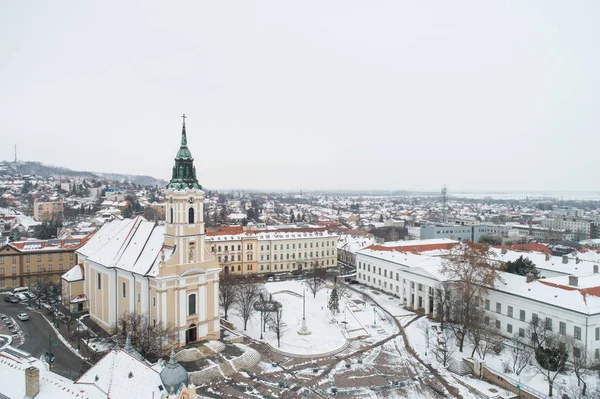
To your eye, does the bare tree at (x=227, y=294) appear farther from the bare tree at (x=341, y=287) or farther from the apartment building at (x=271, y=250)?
the apartment building at (x=271, y=250)

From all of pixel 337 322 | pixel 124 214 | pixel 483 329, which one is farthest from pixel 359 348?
pixel 124 214

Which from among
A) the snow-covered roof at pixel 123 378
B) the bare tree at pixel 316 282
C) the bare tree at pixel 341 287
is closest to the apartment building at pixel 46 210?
the bare tree at pixel 316 282

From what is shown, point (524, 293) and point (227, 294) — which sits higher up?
point (524, 293)

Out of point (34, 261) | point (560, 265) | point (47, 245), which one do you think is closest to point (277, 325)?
point (560, 265)

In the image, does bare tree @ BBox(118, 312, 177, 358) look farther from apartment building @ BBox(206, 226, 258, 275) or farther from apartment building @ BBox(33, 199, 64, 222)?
apartment building @ BBox(33, 199, 64, 222)

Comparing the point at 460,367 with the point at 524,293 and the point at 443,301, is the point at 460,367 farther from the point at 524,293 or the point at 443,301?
the point at 524,293

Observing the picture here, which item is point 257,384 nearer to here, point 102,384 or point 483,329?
point 102,384

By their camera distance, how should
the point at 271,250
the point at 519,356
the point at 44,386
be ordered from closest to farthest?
the point at 44,386 → the point at 519,356 → the point at 271,250
